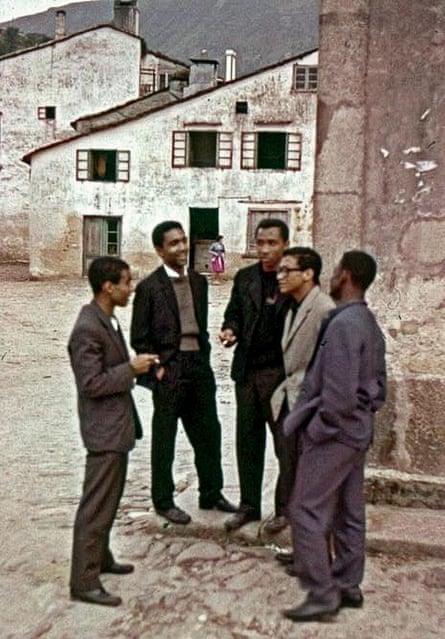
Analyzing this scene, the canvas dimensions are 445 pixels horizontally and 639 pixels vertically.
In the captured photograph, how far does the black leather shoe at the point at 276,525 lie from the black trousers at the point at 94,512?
3.38 feet

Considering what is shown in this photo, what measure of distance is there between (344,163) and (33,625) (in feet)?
9.63

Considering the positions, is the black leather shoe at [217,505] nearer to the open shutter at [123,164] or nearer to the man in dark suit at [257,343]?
the man in dark suit at [257,343]

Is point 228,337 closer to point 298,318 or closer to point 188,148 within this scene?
point 298,318

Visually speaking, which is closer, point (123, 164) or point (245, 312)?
point (245, 312)

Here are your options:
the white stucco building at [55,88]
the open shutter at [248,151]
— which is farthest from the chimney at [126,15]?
the open shutter at [248,151]

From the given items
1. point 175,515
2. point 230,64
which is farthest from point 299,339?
point 230,64

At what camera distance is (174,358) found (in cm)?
497

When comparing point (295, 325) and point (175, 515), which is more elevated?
point (295, 325)

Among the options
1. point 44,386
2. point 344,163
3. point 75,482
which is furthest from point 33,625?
point 44,386

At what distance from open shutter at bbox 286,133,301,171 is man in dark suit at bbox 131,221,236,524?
22371mm

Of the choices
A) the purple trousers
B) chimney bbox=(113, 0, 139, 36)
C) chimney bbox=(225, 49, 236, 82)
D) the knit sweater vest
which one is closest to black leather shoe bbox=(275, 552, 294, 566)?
the purple trousers

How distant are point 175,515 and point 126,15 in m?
32.0

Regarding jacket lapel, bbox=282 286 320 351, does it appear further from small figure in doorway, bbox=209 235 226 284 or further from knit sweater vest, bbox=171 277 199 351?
small figure in doorway, bbox=209 235 226 284

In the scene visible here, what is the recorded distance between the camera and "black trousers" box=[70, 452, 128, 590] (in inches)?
164
